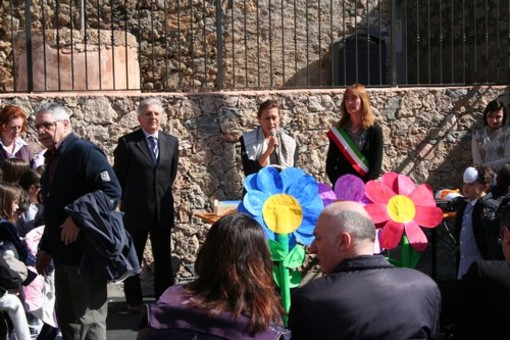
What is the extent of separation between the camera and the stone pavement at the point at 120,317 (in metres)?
7.52

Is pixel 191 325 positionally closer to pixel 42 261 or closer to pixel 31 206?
pixel 42 261

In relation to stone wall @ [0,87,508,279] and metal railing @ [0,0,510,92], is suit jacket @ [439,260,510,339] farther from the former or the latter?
metal railing @ [0,0,510,92]

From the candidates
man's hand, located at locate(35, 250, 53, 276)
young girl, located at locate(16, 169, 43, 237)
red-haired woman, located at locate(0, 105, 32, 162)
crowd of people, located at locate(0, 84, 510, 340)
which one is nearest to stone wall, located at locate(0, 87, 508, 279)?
crowd of people, located at locate(0, 84, 510, 340)

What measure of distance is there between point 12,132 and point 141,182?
A: 1.20 m

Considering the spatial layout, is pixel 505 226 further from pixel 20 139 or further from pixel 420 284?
pixel 20 139

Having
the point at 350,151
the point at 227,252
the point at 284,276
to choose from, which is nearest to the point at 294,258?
the point at 284,276

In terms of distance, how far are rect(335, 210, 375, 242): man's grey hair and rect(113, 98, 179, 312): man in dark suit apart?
447 cm

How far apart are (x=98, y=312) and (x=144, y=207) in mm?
2567

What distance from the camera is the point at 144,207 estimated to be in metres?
8.13

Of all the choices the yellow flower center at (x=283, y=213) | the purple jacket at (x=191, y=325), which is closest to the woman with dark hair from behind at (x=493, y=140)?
the yellow flower center at (x=283, y=213)

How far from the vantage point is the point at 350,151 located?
8.12 m

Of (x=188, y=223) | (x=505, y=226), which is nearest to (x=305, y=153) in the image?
(x=188, y=223)

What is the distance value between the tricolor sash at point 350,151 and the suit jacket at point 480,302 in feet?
13.7

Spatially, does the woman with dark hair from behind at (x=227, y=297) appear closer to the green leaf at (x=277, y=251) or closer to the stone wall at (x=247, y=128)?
the green leaf at (x=277, y=251)
